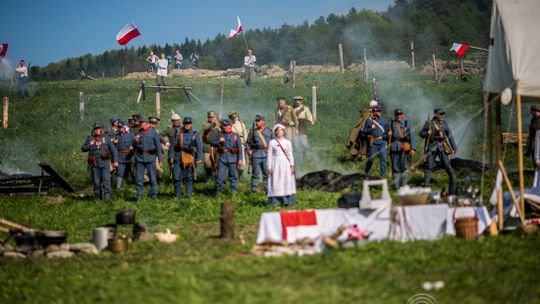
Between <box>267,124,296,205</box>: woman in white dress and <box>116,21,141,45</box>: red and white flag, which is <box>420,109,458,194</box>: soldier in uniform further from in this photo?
<box>116,21,141,45</box>: red and white flag

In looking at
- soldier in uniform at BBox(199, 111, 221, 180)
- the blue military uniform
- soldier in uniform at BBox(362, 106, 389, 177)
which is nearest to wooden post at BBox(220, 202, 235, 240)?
soldier in uniform at BBox(362, 106, 389, 177)

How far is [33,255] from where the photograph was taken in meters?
13.4

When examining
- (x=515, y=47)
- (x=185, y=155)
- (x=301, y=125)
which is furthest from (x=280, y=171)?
(x=301, y=125)

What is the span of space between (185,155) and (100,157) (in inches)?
85.9

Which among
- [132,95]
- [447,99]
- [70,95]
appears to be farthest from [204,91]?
[447,99]

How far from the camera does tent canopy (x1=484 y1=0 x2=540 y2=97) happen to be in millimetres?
13250

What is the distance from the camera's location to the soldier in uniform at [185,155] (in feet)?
66.4

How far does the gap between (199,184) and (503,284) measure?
13.7 meters

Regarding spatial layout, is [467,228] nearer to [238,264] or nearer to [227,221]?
[238,264]

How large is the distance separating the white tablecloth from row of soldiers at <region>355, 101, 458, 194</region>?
5191 millimetres

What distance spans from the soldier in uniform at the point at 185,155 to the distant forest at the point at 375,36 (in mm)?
33363

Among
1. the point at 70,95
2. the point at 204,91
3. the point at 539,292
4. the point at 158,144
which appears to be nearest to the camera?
the point at 539,292

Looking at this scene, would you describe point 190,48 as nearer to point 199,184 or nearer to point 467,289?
point 199,184

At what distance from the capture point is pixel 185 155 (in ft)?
66.5
